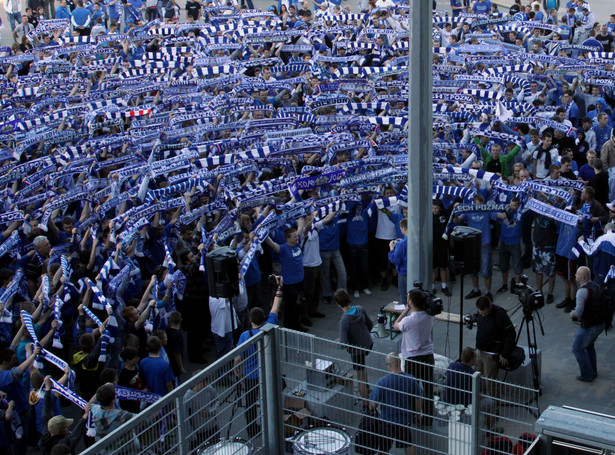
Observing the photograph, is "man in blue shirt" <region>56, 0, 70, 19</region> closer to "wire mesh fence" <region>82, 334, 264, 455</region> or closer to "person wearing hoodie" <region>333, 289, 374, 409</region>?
"person wearing hoodie" <region>333, 289, 374, 409</region>

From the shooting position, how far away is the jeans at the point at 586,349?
11891mm

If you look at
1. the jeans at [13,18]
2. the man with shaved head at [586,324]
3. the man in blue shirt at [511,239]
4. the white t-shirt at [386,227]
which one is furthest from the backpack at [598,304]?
the jeans at [13,18]

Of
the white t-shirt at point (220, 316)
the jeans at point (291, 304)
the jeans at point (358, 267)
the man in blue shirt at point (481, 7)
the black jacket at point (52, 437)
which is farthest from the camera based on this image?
the man in blue shirt at point (481, 7)

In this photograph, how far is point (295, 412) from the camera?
8562 millimetres

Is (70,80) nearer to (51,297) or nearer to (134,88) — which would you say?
(134,88)

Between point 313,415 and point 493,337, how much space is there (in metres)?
3.66

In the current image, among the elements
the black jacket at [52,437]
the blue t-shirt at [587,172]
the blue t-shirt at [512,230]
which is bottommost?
the black jacket at [52,437]

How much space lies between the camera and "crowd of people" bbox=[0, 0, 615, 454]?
38.2 ft

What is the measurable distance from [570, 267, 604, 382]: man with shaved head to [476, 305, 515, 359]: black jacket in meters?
1.16

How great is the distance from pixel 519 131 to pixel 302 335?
40.3 feet

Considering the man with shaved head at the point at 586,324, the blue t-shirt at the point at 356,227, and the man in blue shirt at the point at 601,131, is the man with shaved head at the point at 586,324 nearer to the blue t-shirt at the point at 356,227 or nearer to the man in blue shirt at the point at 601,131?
the blue t-shirt at the point at 356,227

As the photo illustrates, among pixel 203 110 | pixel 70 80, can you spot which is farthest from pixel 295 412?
pixel 70 80

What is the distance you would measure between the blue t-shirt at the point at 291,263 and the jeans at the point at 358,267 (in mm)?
1616

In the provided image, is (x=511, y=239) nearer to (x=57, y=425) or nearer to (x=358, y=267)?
(x=358, y=267)
